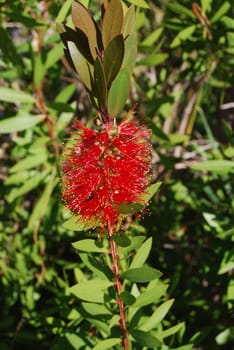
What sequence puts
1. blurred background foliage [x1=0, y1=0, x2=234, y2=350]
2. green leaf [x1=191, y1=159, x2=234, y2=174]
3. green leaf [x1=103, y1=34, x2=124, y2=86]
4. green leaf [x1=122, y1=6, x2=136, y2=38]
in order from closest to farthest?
green leaf [x1=103, y1=34, x2=124, y2=86] < green leaf [x1=122, y1=6, x2=136, y2=38] < green leaf [x1=191, y1=159, x2=234, y2=174] < blurred background foliage [x1=0, y1=0, x2=234, y2=350]

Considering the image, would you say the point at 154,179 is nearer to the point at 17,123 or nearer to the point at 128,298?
the point at 17,123

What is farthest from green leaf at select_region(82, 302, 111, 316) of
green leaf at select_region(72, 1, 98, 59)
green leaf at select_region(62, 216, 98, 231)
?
green leaf at select_region(72, 1, 98, 59)

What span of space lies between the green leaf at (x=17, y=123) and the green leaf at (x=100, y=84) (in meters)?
0.57

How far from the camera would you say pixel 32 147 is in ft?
5.09

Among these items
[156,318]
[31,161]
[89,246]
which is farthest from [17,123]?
[156,318]

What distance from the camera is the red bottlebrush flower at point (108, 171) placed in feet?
2.89

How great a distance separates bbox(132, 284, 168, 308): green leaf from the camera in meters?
1.03

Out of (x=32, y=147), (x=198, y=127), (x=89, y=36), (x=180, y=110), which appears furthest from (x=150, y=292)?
(x=198, y=127)

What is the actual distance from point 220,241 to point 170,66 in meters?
0.94

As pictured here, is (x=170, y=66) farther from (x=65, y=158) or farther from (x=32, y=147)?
(x=65, y=158)

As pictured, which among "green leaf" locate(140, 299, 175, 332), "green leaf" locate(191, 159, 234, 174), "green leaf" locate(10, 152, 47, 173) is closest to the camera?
"green leaf" locate(140, 299, 175, 332)

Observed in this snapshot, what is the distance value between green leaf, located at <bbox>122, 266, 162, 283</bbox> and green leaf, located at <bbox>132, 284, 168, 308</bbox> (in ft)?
0.27

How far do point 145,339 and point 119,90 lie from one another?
20.9 inches

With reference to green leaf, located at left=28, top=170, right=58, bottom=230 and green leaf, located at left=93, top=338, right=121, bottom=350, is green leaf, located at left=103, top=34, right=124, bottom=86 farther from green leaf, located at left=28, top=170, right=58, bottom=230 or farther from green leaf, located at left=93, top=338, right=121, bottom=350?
green leaf, located at left=28, top=170, right=58, bottom=230
